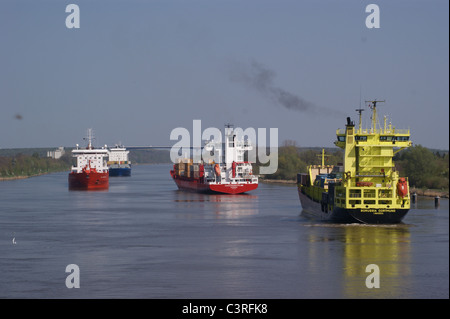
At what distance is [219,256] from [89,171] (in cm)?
8108

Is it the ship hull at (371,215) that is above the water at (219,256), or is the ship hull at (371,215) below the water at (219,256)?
above

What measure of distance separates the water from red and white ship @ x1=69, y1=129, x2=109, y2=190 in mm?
50821

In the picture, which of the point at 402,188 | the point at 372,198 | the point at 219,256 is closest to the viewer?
the point at 219,256

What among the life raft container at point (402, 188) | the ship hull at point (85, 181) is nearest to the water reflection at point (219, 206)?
the life raft container at point (402, 188)

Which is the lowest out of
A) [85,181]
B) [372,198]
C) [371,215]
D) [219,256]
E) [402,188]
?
[219,256]

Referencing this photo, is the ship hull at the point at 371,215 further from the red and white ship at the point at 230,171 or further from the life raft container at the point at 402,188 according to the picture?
the red and white ship at the point at 230,171

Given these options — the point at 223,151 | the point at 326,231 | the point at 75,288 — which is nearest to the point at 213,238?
the point at 326,231

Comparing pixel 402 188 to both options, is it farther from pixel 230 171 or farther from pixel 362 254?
pixel 230 171

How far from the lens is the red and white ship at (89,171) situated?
379 feet

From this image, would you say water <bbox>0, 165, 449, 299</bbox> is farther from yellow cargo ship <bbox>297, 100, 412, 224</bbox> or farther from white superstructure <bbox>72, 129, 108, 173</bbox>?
white superstructure <bbox>72, 129, 108, 173</bbox>

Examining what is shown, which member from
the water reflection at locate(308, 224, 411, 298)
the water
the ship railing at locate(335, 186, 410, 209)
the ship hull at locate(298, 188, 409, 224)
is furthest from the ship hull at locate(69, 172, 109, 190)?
the ship railing at locate(335, 186, 410, 209)

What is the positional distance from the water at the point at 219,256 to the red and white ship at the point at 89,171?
2001 inches

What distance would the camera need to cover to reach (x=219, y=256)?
3888 cm

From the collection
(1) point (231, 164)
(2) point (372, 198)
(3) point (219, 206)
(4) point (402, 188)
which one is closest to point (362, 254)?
(2) point (372, 198)
